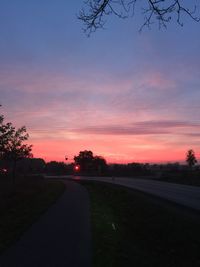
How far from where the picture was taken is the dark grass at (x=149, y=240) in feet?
35.9

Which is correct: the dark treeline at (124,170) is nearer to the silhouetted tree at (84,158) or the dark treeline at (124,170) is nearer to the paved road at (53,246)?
Answer: the silhouetted tree at (84,158)

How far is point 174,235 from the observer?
13758mm

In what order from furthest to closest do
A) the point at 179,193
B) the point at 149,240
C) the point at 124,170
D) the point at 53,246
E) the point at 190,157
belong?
the point at 190,157 < the point at 124,170 < the point at 179,193 < the point at 149,240 < the point at 53,246

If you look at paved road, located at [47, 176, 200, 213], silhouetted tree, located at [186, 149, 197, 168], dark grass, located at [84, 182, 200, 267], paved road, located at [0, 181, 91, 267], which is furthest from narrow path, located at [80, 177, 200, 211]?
silhouetted tree, located at [186, 149, 197, 168]

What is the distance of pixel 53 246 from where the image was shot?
12375mm

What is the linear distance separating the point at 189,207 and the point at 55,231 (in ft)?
25.0

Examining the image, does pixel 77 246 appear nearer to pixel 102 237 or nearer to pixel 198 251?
pixel 102 237

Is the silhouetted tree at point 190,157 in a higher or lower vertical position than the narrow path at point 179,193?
higher

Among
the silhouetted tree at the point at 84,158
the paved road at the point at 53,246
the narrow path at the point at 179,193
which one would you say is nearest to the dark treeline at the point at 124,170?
the silhouetted tree at the point at 84,158

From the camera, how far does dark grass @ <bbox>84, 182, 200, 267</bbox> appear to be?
10938mm

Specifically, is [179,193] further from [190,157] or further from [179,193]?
[190,157]

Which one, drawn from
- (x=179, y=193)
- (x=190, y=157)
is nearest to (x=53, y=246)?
(x=179, y=193)

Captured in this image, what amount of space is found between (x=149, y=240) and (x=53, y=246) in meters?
3.11

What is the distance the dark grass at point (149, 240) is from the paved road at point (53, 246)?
14.3 inches
